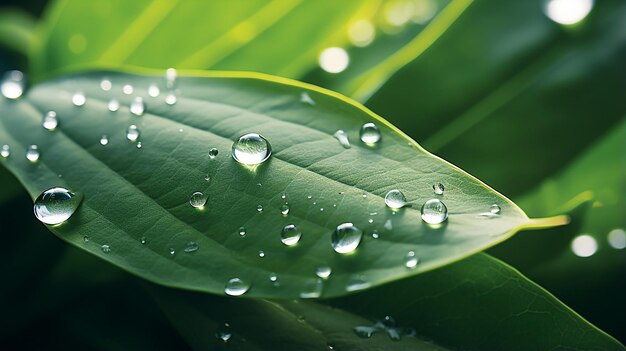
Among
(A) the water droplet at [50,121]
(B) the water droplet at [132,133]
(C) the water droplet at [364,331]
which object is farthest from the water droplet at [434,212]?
(A) the water droplet at [50,121]

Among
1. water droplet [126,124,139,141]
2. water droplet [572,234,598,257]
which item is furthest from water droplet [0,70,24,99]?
water droplet [572,234,598,257]

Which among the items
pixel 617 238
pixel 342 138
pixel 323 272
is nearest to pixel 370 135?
pixel 342 138

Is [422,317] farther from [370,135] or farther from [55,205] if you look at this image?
[55,205]

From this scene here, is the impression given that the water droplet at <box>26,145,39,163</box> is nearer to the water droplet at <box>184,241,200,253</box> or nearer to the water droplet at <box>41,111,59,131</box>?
the water droplet at <box>41,111,59,131</box>

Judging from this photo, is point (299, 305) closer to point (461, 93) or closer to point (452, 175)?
point (452, 175)

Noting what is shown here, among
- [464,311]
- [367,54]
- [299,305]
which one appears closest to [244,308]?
[299,305]

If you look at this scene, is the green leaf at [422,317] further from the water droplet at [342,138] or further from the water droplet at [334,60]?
the water droplet at [334,60]
